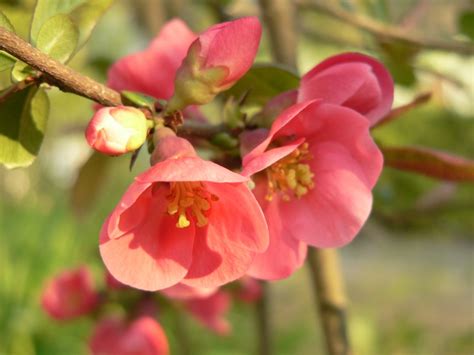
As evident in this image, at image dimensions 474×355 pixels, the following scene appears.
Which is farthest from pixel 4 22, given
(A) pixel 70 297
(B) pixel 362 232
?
(B) pixel 362 232

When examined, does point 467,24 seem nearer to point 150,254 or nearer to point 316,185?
point 316,185

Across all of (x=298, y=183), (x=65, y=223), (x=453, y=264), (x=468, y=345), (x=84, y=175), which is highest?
(x=298, y=183)

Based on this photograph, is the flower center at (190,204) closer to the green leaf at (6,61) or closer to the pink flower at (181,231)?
the pink flower at (181,231)

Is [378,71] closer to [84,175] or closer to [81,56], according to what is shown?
[84,175]

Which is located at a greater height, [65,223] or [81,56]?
[81,56]

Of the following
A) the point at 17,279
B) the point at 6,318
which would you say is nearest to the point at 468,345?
the point at 6,318

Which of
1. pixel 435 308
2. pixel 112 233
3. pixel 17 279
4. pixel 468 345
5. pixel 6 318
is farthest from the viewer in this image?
pixel 435 308

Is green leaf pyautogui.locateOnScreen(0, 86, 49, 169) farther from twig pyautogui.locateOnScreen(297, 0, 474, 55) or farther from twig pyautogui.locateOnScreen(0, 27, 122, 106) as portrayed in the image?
twig pyautogui.locateOnScreen(297, 0, 474, 55)
